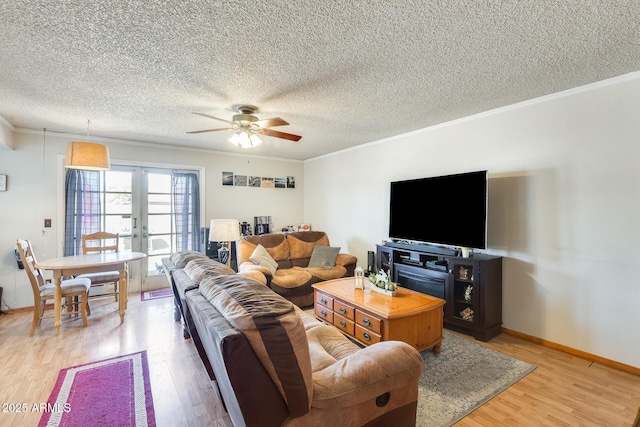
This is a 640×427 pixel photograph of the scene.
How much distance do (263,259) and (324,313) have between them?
1.30 m

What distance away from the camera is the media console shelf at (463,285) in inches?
118

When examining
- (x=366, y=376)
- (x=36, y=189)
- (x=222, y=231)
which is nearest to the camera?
(x=366, y=376)

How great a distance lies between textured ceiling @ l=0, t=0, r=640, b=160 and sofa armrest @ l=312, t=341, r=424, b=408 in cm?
191

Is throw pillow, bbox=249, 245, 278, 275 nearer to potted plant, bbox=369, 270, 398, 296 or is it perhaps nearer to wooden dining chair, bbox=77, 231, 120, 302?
potted plant, bbox=369, 270, 398, 296

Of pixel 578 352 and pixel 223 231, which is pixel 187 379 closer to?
pixel 223 231

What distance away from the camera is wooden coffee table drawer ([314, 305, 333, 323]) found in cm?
301

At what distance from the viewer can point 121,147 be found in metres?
4.63

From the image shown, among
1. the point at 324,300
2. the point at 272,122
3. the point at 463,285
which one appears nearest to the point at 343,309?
the point at 324,300

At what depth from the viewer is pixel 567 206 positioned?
2.76m

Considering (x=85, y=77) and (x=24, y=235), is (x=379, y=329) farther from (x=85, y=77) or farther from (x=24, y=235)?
(x=24, y=235)

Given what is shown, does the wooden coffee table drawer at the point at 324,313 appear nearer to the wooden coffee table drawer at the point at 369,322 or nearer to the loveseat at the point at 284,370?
the wooden coffee table drawer at the point at 369,322

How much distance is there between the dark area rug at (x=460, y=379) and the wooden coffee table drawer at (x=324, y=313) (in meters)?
0.97

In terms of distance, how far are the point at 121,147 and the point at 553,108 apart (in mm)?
5871

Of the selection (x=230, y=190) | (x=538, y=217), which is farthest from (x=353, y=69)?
(x=230, y=190)
